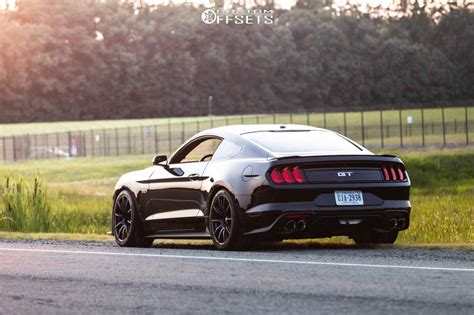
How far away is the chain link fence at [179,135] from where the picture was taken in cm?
8461

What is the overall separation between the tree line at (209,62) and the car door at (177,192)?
10684cm

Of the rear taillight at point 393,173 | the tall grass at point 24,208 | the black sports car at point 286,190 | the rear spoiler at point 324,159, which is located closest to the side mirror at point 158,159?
the black sports car at point 286,190

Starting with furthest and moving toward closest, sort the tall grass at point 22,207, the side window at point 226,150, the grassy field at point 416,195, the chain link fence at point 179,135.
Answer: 1. the chain link fence at point 179,135
2. the tall grass at point 22,207
3. the grassy field at point 416,195
4. the side window at point 226,150

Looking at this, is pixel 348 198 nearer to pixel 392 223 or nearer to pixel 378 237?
pixel 392 223

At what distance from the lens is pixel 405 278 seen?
400 inches

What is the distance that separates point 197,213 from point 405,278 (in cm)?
466

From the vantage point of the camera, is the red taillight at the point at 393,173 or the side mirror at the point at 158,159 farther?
the side mirror at the point at 158,159

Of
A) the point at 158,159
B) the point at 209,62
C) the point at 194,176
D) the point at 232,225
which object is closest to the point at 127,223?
the point at 158,159

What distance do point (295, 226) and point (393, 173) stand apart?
1.37 meters

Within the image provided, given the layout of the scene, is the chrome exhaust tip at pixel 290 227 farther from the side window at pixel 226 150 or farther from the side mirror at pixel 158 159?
the side mirror at pixel 158 159

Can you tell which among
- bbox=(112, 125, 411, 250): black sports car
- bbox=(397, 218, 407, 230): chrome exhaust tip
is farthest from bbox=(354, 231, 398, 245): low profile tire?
bbox=(397, 218, 407, 230): chrome exhaust tip

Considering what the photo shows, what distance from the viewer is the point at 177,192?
14.9 metres

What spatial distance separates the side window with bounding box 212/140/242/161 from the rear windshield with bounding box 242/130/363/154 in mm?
207

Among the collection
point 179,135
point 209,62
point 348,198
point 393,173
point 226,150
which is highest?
point 209,62
